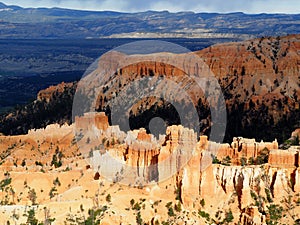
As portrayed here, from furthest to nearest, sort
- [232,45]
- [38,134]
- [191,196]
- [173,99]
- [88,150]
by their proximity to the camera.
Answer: [232,45]
[173,99]
[38,134]
[88,150]
[191,196]

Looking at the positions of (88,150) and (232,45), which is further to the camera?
(232,45)

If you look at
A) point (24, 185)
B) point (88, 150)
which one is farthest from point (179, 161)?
point (88, 150)

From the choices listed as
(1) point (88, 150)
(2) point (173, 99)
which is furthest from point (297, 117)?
(1) point (88, 150)

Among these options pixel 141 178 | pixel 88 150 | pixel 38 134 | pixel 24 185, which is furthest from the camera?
pixel 38 134

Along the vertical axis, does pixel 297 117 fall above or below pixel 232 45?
below

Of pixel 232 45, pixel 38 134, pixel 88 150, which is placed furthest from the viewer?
pixel 232 45

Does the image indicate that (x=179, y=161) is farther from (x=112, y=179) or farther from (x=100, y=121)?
(x=100, y=121)

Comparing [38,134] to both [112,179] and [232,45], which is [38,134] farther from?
[232,45]
